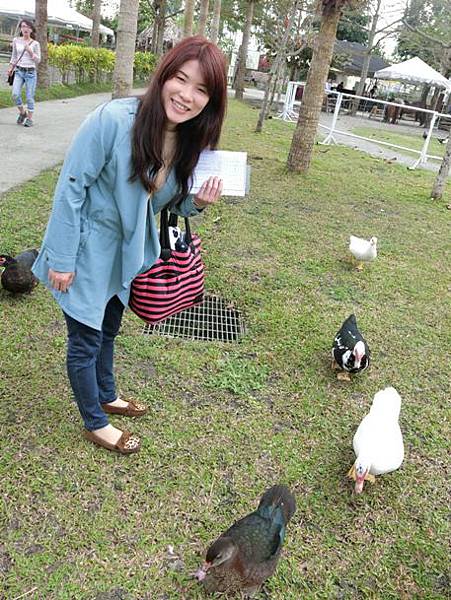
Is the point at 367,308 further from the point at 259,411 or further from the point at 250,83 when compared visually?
the point at 250,83

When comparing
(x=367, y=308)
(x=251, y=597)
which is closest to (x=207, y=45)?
(x=251, y=597)

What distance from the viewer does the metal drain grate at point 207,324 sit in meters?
3.43

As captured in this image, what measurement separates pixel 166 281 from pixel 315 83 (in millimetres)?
6240

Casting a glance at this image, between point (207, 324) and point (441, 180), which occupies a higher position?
point (441, 180)

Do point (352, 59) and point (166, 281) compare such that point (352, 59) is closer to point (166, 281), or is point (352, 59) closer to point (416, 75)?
point (416, 75)

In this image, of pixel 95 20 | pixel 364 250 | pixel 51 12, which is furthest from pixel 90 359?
pixel 51 12

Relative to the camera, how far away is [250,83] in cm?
4041

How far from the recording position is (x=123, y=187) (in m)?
1.73

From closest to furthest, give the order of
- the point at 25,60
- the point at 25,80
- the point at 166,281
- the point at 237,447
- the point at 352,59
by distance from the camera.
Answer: the point at 166,281
the point at 237,447
the point at 25,60
the point at 25,80
the point at 352,59

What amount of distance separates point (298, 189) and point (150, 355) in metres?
4.87

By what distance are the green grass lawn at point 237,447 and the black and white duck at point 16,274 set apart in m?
0.13

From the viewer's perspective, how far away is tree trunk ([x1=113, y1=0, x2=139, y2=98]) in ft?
18.9

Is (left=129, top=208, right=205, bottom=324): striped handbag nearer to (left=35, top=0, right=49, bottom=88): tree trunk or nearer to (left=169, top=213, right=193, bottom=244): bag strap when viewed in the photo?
(left=169, top=213, right=193, bottom=244): bag strap

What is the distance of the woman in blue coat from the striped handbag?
5 centimetres
